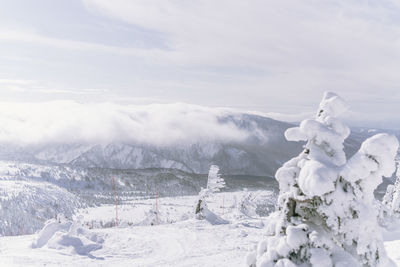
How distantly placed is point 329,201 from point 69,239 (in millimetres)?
19313

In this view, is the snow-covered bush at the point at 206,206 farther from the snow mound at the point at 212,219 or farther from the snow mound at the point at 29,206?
the snow mound at the point at 29,206

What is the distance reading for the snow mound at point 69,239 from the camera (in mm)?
21438

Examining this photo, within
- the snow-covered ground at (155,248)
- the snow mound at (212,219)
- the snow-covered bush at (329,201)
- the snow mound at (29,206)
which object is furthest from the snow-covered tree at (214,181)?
the snow mound at (29,206)

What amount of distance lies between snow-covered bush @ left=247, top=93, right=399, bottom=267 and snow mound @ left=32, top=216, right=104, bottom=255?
1646 centimetres

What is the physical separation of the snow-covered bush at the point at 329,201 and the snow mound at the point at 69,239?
54.0 feet

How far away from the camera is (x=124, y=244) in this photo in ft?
76.4

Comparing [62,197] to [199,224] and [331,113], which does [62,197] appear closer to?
[199,224]

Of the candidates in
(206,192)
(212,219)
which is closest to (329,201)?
(212,219)

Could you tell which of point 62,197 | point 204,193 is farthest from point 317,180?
point 62,197

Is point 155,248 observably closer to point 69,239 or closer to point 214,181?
point 69,239

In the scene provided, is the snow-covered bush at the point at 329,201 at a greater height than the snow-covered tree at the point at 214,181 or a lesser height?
greater

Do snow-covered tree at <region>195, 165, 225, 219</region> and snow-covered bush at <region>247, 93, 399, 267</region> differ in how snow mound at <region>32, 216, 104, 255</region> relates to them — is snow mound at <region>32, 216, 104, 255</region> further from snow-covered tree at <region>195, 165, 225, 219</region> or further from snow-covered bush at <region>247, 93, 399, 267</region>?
snow-covered bush at <region>247, 93, 399, 267</region>

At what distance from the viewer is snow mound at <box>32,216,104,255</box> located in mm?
21438

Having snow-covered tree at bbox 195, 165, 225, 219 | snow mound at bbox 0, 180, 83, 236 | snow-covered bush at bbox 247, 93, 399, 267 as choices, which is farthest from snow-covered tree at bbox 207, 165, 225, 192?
snow mound at bbox 0, 180, 83, 236
